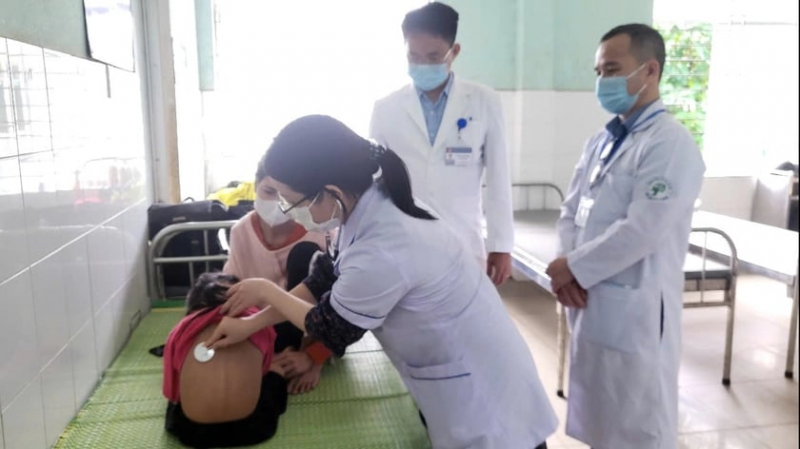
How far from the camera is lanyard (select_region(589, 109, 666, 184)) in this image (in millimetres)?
1941

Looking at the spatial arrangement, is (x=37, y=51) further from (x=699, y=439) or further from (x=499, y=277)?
(x=699, y=439)

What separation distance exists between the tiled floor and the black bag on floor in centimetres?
179

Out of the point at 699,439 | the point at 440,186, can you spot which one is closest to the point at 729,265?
the point at 699,439

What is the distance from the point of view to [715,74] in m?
5.48

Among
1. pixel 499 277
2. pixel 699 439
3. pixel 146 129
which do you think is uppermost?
pixel 146 129

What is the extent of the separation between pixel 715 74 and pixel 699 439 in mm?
3917

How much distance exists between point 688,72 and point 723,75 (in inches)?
15.7

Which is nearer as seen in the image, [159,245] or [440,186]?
[440,186]

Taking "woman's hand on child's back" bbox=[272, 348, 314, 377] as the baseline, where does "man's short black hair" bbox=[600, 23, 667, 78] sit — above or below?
above

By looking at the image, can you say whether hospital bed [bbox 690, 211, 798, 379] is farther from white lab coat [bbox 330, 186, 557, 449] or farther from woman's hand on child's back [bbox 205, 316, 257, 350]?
woman's hand on child's back [bbox 205, 316, 257, 350]

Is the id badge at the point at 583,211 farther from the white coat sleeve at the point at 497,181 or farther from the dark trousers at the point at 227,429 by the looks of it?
the dark trousers at the point at 227,429

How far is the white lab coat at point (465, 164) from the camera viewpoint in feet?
7.70

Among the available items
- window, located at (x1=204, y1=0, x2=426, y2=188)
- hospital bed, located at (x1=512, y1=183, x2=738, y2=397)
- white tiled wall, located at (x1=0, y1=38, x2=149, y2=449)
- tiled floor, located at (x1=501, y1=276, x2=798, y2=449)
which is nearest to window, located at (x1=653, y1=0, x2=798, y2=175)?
tiled floor, located at (x1=501, y1=276, x2=798, y2=449)

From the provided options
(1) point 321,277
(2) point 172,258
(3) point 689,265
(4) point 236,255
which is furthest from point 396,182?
(3) point 689,265
